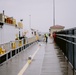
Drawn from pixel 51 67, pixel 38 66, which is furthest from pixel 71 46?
pixel 38 66

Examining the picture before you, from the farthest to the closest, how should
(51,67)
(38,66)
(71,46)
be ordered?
(38,66)
(51,67)
(71,46)

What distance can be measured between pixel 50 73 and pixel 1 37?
8.52m

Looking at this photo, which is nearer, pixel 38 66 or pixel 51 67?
pixel 51 67

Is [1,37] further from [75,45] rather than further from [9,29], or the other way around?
[75,45]

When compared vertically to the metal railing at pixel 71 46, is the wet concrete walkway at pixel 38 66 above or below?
below

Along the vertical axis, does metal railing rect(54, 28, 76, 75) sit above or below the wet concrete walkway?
above

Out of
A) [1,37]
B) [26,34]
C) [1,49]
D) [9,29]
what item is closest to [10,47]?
[1,37]

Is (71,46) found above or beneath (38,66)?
above

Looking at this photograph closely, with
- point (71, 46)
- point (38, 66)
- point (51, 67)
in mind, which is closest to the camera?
point (71, 46)

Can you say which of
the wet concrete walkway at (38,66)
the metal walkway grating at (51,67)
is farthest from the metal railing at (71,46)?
the metal walkway grating at (51,67)

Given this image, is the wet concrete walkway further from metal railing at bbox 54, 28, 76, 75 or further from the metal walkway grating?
metal railing at bbox 54, 28, 76, 75

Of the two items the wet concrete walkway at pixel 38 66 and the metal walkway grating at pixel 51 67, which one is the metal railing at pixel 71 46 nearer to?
the wet concrete walkway at pixel 38 66

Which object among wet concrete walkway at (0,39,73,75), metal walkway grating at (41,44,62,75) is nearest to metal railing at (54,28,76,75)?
wet concrete walkway at (0,39,73,75)

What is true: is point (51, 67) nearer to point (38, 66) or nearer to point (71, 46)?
point (38, 66)
